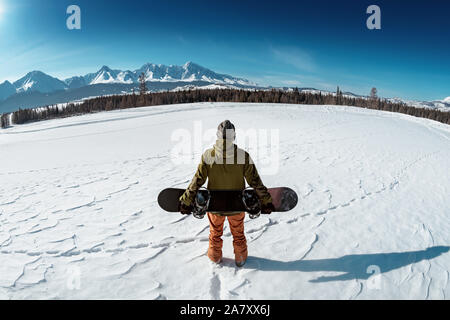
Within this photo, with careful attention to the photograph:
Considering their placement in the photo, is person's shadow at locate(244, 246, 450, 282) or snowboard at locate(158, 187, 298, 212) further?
person's shadow at locate(244, 246, 450, 282)

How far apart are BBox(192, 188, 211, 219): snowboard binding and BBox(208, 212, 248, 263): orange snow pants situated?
0.19 meters

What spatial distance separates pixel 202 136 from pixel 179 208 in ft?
47.4

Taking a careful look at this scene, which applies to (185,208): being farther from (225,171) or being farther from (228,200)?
(225,171)

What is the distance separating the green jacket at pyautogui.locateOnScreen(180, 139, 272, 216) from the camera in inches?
128

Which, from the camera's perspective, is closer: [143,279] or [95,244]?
[143,279]

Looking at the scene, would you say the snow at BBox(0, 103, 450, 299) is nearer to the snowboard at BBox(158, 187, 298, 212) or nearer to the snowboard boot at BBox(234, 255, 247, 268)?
the snowboard boot at BBox(234, 255, 247, 268)

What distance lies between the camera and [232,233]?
3.48 meters

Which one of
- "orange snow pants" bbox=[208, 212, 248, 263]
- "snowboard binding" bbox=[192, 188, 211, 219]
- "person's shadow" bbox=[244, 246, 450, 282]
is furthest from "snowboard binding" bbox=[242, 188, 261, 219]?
"person's shadow" bbox=[244, 246, 450, 282]

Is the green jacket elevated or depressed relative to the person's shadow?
elevated

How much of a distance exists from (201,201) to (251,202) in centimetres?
71

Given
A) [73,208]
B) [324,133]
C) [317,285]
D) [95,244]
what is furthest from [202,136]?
[317,285]

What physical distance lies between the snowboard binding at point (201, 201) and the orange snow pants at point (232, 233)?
0.63 ft
